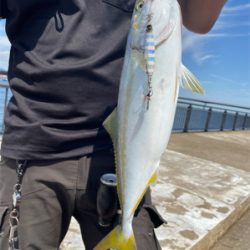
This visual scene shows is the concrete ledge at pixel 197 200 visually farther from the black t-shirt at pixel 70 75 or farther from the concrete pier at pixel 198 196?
the black t-shirt at pixel 70 75

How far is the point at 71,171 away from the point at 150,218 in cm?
41

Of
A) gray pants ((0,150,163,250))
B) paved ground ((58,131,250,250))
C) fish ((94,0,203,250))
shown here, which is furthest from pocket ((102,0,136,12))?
paved ground ((58,131,250,250))

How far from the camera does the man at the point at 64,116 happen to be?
161 centimetres

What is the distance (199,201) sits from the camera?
470 centimetres

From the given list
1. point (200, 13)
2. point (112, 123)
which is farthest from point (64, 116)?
point (200, 13)

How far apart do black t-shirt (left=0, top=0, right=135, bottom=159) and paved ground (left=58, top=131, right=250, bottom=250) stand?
1.70 metres

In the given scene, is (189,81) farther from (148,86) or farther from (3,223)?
(3,223)

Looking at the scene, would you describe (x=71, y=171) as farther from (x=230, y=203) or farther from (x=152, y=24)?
→ (x=230, y=203)

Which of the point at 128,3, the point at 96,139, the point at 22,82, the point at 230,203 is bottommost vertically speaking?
the point at 230,203

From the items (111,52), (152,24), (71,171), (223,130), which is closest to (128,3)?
(111,52)

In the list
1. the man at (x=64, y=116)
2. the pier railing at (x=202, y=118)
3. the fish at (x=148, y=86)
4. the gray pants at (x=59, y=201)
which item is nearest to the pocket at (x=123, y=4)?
the man at (x=64, y=116)

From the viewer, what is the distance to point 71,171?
5.39ft

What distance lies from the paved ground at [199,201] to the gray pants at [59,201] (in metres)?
1.50

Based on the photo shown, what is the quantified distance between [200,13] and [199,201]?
3.47m
